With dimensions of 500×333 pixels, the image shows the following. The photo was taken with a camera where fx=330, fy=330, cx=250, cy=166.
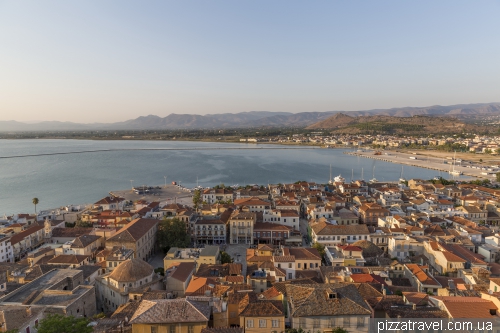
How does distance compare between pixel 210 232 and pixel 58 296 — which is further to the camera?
pixel 210 232

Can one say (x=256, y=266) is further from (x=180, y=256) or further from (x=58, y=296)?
(x=58, y=296)

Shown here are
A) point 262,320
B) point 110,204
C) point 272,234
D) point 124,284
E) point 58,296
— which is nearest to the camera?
point 262,320

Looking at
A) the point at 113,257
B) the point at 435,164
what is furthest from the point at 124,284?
the point at 435,164

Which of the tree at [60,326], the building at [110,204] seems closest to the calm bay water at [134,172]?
the building at [110,204]

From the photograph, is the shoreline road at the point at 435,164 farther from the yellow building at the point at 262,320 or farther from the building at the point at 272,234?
the yellow building at the point at 262,320

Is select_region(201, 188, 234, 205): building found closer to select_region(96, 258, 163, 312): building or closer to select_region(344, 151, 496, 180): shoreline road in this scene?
select_region(96, 258, 163, 312): building

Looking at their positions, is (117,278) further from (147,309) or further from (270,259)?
(270,259)
